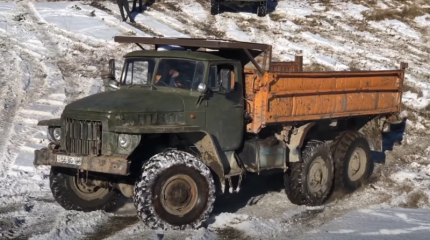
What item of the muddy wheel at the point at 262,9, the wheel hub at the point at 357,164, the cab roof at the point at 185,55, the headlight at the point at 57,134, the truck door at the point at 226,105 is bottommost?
the wheel hub at the point at 357,164

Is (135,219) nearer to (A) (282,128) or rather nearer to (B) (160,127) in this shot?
(B) (160,127)

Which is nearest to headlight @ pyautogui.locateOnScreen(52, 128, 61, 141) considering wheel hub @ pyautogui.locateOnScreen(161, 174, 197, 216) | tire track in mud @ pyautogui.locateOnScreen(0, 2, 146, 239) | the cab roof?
tire track in mud @ pyautogui.locateOnScreen(0, 2, 146, 239)

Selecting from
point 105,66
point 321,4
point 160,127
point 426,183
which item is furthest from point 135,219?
point 321,4

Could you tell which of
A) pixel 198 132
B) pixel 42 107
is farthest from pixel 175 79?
pixel 42 107

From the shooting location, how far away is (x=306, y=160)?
9.87 metres

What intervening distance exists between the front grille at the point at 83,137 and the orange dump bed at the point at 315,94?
2.37 meters

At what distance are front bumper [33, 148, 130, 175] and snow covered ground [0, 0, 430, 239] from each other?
750 mm

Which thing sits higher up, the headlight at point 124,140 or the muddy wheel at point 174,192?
the headlight at point 124,140

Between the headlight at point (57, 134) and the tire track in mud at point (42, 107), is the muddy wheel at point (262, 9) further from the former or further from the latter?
the headlight at point (57, 134)

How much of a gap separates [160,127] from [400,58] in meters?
13.7

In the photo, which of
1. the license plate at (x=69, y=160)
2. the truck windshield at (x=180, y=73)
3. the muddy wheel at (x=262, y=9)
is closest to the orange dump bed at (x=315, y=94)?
the truck windshield at (x=180, y=73)

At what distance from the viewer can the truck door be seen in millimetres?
8688

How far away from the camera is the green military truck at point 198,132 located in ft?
25.5

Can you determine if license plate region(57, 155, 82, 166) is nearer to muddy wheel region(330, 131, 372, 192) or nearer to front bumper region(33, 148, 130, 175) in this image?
front bumper region(33, 148, 130, 175)
